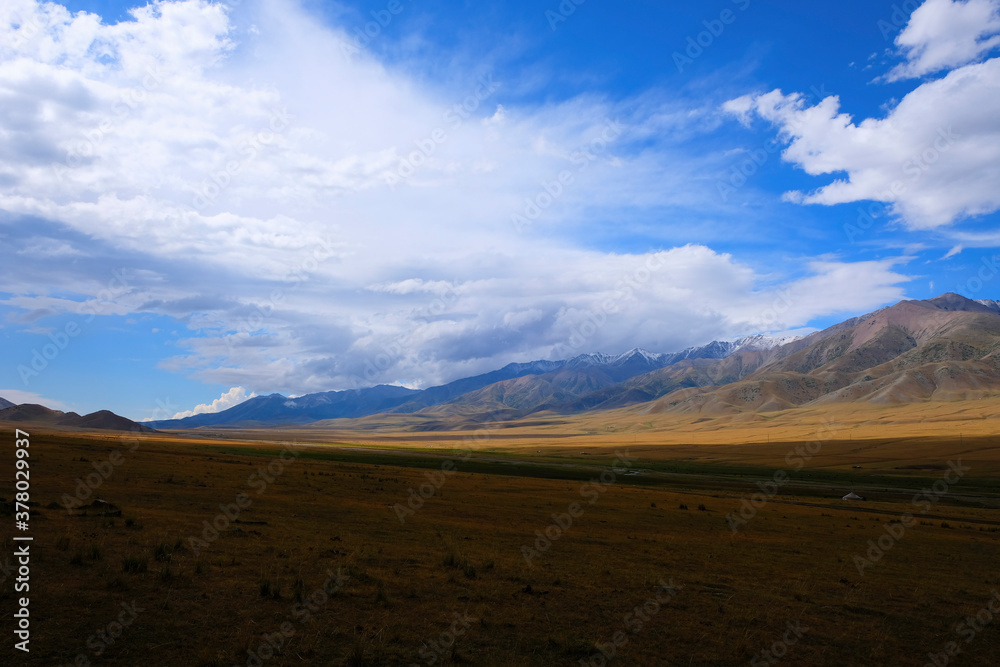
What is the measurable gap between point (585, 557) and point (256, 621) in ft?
41.4

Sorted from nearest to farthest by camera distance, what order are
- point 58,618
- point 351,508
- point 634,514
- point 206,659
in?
point 206,659, point 58,618, point 351,508, point 634,514

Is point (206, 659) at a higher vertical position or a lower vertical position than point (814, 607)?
higher

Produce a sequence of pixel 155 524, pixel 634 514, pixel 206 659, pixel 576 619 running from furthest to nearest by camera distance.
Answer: pixel 634 514, pixel 155 524, pixel 576 619, pixel 206 659

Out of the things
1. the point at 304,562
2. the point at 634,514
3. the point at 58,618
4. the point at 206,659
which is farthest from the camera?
the point at 634,514

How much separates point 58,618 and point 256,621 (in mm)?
3453

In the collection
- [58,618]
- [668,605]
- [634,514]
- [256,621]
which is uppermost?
[58,618]

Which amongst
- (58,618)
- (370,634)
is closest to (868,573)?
(370,634)

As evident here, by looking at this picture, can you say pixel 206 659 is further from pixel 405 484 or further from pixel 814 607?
pixel 405 484

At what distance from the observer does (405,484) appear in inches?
1759

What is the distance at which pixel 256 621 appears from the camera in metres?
11.2

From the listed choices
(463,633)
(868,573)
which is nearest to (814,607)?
(868,573)

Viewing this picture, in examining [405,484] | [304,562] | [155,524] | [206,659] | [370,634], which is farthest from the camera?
[405,484]

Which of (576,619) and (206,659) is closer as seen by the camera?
(206,659)

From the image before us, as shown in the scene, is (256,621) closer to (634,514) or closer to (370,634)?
(370,634)
